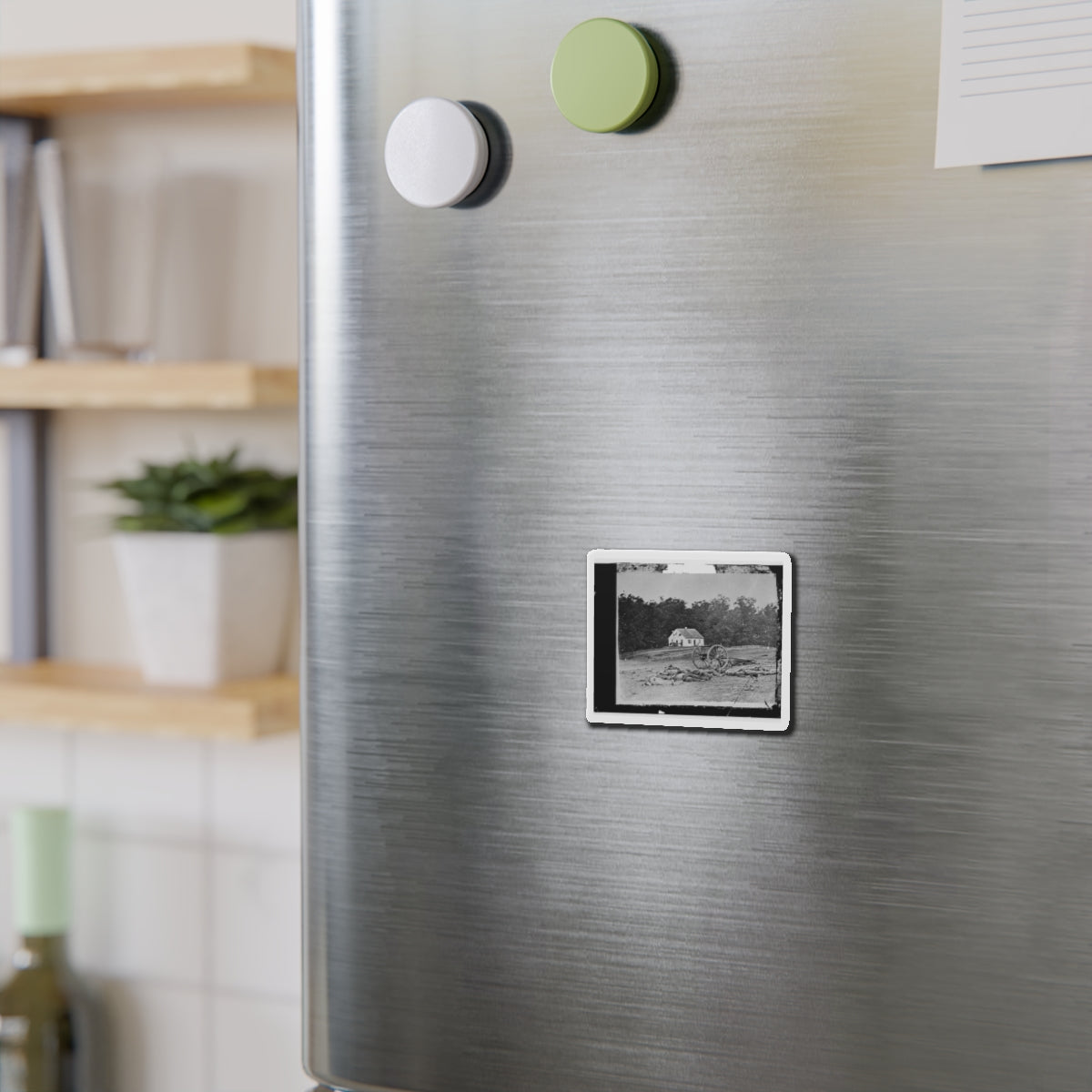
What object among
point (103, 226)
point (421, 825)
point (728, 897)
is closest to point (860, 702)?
Answer: point (728, 897)

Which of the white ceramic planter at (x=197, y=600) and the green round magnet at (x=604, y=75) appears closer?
the green round magnet at (x=604, y=75)

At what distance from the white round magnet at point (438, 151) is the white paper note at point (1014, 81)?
19cm

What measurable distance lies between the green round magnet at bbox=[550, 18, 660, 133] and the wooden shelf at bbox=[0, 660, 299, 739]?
643 millimetres

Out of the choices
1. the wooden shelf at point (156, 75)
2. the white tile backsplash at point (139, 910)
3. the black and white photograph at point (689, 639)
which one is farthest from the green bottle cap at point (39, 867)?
the black and white photograph at point (689, 639)

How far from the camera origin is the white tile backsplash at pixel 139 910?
1.30 m

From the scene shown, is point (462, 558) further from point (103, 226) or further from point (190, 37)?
point (190, 37)

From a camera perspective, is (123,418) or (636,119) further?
(123,418)

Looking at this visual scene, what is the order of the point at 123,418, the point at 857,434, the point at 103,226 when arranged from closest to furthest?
1. the point at 857,434
2. the point at 103,226
3. the point at 123,418

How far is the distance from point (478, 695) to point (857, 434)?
0.20 metres

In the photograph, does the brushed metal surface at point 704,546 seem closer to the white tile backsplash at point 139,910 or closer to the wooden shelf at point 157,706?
the wooden shelf at point 157,706

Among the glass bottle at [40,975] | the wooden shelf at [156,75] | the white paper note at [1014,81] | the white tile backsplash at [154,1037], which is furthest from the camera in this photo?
the white tile backsplash at [154,1037]

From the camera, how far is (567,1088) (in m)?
0.57

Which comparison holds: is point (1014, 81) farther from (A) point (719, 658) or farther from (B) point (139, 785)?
(B) point (139, 785)

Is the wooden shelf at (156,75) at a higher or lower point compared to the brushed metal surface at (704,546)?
higher
